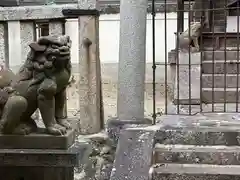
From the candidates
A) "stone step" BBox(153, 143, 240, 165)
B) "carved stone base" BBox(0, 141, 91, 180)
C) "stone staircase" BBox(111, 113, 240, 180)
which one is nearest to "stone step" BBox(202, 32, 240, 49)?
"stone staircase" BBox(111, 113, 240, 180)

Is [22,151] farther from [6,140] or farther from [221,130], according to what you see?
[221,130]

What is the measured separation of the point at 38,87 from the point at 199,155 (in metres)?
2.06

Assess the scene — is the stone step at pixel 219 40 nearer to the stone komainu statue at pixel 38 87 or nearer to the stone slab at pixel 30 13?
the stone slab at pixel 30 13

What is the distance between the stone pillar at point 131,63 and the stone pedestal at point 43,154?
1901 mm

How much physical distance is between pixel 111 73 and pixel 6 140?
33.1ft

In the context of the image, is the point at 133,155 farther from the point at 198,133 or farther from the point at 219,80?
the point at 219,80

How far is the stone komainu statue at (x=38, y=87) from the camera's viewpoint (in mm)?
2941

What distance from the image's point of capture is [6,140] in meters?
3.06

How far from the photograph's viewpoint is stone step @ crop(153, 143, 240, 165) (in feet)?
14.8

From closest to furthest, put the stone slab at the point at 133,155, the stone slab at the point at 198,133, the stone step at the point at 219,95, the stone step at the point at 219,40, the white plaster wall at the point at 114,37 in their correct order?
1. the stone slab at the point at 133,155
2. the stone slab at the point at 198,133
3. the stone step at the point at 219,95
4. the stone step at the point at 219,40
5. the white plaster wall at the point at 114,37

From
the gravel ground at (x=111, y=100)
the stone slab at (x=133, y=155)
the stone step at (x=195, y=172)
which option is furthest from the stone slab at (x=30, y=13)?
the gravel ground at (x=111, y=100)

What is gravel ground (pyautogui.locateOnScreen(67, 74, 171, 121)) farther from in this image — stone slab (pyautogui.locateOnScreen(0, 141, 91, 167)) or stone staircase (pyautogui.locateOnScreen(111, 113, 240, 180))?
stone slab (pyautogui.locateOnScreen(0, 141, 91, 167))

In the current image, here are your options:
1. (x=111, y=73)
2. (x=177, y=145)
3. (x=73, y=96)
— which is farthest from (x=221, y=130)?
(x=111, y=73)

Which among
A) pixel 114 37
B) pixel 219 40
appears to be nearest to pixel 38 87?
pixel 219 40
